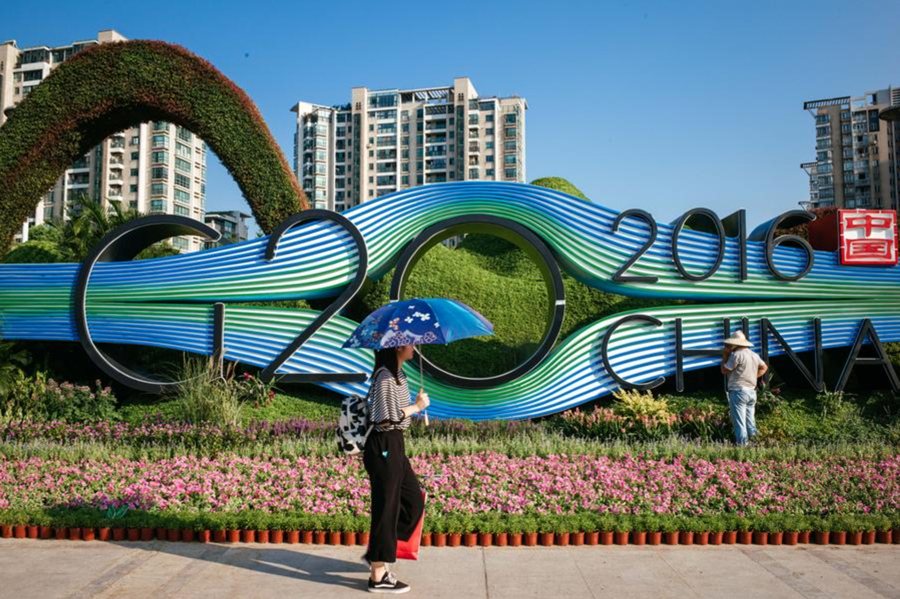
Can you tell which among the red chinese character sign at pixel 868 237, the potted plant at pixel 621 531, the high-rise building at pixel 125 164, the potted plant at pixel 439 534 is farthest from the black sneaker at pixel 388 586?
the high-rise building at pixel 125 164

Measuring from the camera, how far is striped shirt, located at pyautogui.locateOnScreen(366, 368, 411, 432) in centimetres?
479

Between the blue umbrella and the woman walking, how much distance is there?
4.0 inches

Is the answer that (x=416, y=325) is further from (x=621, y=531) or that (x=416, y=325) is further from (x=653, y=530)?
A: (x=653, y=530)

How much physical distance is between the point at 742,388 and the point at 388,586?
6123 millimetres

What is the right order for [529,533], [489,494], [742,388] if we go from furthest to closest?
[742,388] → [489,494] → [529,533]

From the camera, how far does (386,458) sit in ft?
15.9

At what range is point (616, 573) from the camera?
5.23 metres

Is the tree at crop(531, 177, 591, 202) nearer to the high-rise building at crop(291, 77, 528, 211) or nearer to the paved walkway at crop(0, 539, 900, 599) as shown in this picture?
the paved walkway at crop(0, 539, 900, 599)

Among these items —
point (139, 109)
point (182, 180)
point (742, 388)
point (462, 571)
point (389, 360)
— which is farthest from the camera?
point (182, 180)

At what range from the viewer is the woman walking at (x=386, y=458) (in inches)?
188

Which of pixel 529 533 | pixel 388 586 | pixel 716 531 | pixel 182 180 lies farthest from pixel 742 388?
pixel 182 180

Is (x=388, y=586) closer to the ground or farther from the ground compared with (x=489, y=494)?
closer to the ground

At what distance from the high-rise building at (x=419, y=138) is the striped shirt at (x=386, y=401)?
80.6 meters

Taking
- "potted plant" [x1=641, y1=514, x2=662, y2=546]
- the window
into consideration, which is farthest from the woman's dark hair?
the window
